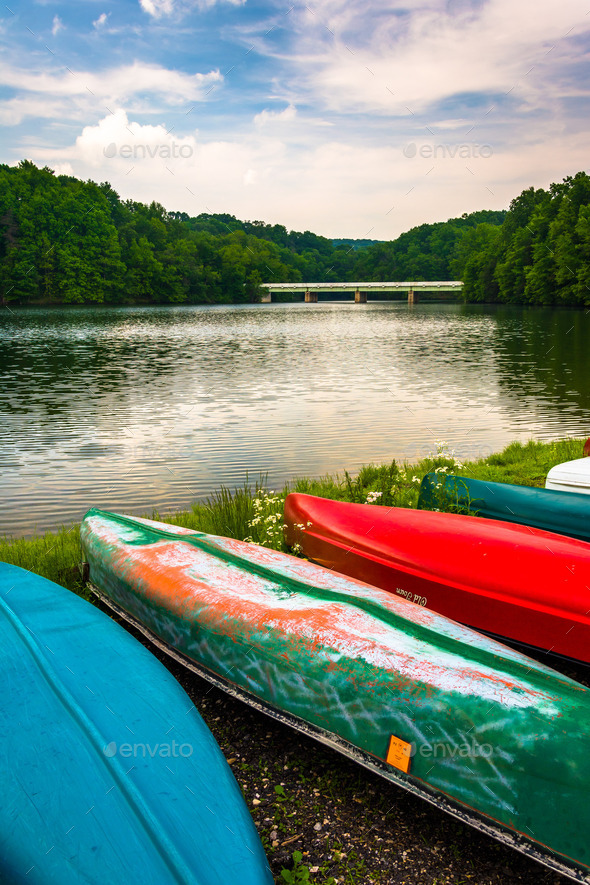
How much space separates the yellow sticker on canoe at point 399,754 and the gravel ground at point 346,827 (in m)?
0.28

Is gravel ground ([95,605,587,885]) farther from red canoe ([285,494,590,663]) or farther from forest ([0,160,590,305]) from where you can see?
forest ([0,160,590,305])

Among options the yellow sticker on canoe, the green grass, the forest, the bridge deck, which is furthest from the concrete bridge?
the yellow sticker on canoe

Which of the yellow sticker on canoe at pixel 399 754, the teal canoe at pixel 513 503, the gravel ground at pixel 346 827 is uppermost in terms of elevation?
the teal canoe at pixel 513 503

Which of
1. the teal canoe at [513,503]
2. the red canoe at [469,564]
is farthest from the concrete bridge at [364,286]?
the red canoe at [469,564]

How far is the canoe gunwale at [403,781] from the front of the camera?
7.13 ft

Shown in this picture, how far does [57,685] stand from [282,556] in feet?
5.71

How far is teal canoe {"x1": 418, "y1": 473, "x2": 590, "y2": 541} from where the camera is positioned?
492cm

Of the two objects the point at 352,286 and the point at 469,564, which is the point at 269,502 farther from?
the point at 352,286

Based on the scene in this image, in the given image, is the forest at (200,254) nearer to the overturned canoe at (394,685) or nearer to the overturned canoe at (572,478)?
the overturned canoe at (572,478)

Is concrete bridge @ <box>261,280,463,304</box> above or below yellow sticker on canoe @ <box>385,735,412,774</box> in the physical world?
above

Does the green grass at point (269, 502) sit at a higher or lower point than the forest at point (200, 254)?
lower

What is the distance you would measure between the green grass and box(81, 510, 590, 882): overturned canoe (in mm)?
1397

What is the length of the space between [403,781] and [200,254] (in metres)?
85.0

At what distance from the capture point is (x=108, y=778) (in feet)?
7.47
